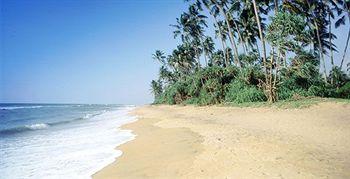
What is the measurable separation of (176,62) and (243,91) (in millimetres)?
33676

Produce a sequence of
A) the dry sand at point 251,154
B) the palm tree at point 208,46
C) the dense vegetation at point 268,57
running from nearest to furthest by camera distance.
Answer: the dry sand at point 251,154 < the dense vegetation at point 268,57 < the palm tree at point 208,46

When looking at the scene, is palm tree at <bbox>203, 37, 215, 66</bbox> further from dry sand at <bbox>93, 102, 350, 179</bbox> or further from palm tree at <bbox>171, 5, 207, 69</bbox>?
dry sand at <bbox>93, 102, 350, 179</bbox>

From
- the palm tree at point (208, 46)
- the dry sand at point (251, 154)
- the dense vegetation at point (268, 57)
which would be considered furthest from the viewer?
the palm tree at point (208, 46)

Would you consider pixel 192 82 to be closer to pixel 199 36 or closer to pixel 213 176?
pixel 199 36

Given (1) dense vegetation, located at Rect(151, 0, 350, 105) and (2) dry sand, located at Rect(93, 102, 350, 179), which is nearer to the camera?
(2) dry sand, located at Rect(93, 102, 350, 179)

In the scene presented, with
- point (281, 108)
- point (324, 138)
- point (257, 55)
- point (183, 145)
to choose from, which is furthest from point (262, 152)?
point (257, 55)

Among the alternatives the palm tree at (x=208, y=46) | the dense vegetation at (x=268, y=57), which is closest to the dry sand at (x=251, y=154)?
the dense vegetation at (x=268, y=57)

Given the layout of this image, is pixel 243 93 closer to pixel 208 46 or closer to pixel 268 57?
pixel 268 57

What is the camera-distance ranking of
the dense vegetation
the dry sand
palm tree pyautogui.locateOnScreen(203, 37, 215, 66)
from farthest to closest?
palm tree pyautogui.locateOnScreen(203, 37, 215, 66) → the dense vegetation → the dry sand

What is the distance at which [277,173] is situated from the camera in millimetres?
7215

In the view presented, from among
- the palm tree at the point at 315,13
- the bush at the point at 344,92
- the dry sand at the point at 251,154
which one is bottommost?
the dry sand at the point at 251,154

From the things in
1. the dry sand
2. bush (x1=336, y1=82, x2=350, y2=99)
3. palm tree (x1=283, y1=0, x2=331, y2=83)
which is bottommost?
the dry sand

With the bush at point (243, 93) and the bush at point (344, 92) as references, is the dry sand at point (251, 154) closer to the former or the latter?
the bush at point (243, 93)

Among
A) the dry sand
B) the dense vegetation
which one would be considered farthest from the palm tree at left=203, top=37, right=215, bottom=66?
the dry sand
